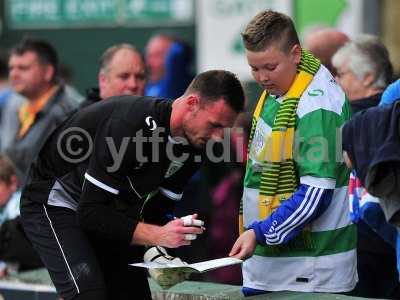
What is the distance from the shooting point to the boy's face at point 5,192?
282 inches

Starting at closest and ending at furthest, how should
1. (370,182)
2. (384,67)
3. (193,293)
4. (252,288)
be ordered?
(370,182) < (252,288) < (193,293) < (384,67)

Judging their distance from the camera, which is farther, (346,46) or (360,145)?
(346,46)

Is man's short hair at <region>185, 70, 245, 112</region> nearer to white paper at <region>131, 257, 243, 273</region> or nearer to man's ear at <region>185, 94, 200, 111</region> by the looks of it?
man's ear at <region>185, 94, 200, 111</region>

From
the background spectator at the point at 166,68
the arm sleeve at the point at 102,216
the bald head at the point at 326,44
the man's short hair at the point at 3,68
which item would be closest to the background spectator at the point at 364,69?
the bald head at the point at 326,44

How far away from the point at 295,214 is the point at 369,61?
157 centimetres

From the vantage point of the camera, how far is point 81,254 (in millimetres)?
4918

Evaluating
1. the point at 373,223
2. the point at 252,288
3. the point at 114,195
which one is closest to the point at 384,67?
the point at 373,223

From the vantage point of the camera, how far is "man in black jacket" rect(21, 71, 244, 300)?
184 inches

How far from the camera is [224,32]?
1026 cm

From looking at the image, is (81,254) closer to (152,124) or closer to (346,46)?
(152,124)

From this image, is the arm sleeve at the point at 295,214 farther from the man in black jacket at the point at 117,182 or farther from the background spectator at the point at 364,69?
the background spectator at the point at 364,69

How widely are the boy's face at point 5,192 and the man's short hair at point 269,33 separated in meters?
2.96

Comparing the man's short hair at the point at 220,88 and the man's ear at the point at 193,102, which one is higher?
the man's short hair at the point at 220,88

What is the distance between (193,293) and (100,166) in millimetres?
1107
